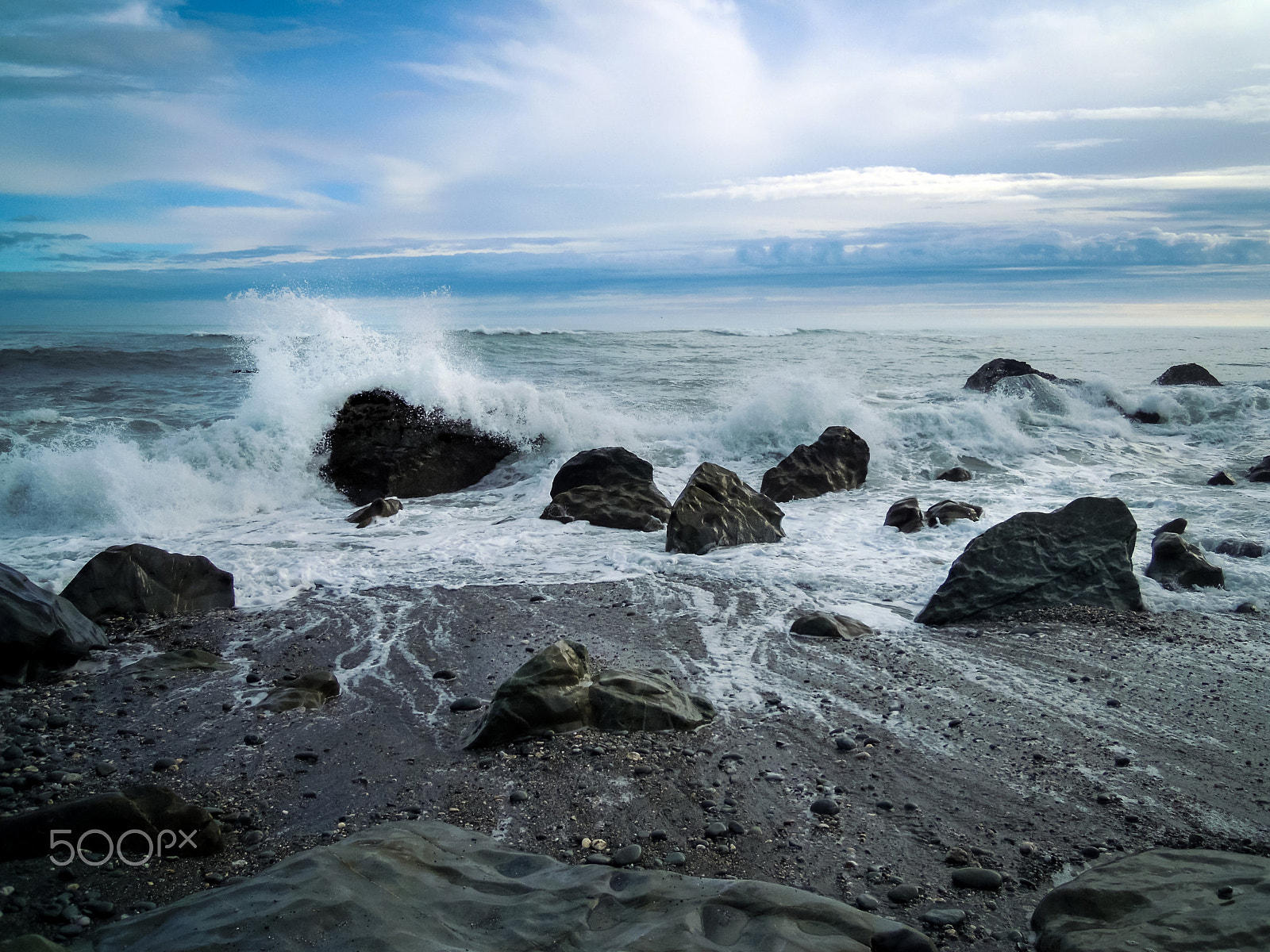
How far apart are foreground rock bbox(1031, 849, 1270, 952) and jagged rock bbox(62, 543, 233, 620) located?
526 centimetres

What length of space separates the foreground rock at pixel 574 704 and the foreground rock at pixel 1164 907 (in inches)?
65.0

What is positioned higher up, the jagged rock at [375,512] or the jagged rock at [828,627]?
the jagged rock at [375,512]

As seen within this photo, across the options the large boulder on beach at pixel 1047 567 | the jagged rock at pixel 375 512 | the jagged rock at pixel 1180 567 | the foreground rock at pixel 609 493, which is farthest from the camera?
the jagged rock at pixel 375 512

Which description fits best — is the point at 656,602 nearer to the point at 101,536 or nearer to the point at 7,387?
the point at 101,536

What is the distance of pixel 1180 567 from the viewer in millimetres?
5570

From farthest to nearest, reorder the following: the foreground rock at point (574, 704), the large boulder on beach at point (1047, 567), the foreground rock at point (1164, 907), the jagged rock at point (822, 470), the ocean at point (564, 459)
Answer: the jagged rock at point (822, 470)
the ocean at point (564, 459)
the large boulder on beach at point (1047, 567)
the foreground rock at point (574, 704)
the foreground rock at point (1164, 907)

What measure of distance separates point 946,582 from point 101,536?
24.2 feet

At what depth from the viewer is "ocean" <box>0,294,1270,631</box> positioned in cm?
623

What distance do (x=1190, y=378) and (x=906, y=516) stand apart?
12788mm

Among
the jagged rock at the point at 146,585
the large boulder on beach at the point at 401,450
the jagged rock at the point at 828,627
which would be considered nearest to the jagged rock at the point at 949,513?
the jagged rock at the point at 828,627

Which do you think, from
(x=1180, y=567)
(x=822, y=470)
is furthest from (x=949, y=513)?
(x=1180, y=567)

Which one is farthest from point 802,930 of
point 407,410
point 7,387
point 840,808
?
point 7,387

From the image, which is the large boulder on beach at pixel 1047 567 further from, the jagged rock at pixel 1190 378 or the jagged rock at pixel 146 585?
the jagged rock at pixel 1190 378

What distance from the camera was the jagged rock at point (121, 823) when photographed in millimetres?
2512
